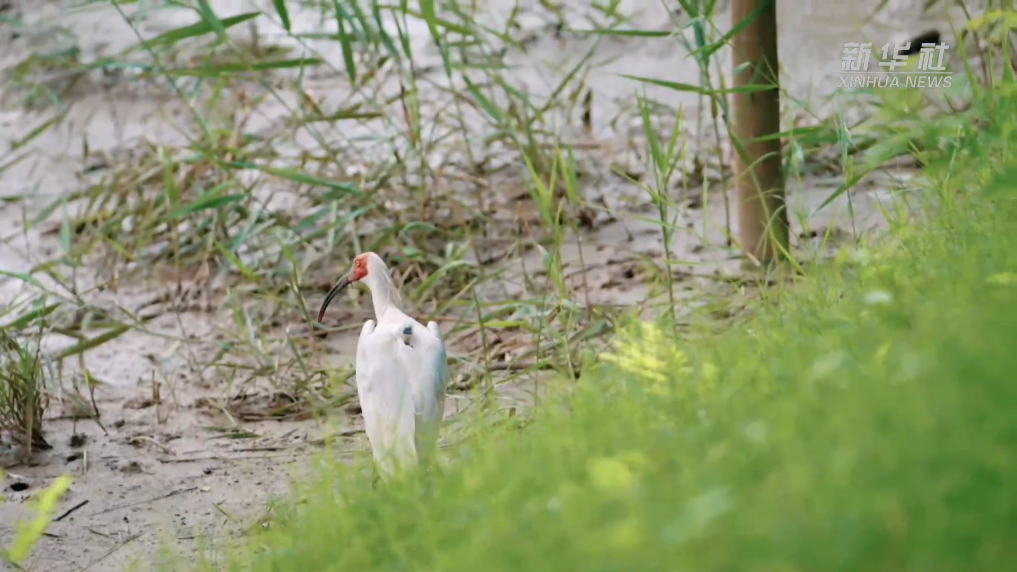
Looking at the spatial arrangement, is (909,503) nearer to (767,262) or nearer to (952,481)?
(952,481)

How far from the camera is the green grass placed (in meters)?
1.13

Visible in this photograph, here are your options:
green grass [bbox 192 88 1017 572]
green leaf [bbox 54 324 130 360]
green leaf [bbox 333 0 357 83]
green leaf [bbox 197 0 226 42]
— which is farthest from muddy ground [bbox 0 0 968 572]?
green leaf [bbox 197 0 226 42]

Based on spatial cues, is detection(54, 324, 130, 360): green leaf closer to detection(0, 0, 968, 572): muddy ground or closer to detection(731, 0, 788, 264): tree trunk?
detection(0, 0, 968, 572): muddy ground

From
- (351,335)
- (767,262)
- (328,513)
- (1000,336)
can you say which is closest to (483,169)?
(351,335)

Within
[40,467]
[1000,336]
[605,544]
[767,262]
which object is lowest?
[40,467]

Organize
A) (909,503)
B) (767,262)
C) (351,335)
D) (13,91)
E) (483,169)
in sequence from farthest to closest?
(13,91)
(483,169)
(351,335)
(767,262)
(909,503)

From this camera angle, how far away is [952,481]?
3.75 feet

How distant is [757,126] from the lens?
11.7ft

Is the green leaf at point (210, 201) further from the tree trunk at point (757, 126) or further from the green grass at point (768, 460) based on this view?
the green grass at point (768, 460)

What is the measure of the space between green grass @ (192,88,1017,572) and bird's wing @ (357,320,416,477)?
15 cm

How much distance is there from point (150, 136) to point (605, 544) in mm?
4426

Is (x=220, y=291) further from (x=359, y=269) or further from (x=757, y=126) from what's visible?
(x=757, y=126)

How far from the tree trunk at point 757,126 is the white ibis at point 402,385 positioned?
1.30 meters

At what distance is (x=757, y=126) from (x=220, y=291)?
5.96ft
